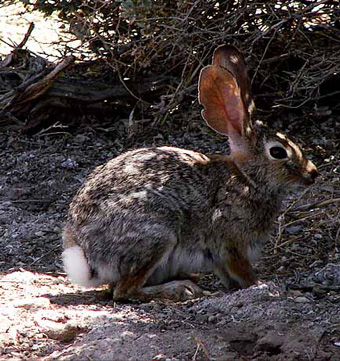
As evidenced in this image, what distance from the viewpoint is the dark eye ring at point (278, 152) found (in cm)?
528

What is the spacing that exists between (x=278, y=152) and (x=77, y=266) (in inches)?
51.2

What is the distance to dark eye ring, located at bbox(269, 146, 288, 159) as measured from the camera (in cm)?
528

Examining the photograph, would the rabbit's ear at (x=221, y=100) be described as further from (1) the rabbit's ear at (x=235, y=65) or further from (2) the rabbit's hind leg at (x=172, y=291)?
(2) the rabbit's hind leg at (x=172, y=291)

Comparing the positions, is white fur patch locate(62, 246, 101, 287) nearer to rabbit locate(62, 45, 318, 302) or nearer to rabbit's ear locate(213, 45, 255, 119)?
rabbit locate(62, 45, 318, 302)

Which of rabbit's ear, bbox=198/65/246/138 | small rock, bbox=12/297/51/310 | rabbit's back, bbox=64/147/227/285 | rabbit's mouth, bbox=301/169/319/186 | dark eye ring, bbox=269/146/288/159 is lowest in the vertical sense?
small rock, bbox=12/297/51/310

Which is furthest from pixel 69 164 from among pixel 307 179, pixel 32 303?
pixel 32 303

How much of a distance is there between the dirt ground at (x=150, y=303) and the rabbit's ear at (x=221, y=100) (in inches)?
30.6

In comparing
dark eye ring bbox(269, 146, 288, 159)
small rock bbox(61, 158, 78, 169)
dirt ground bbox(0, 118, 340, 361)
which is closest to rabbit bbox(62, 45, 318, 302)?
dark eye ring bbox(269, 146, 288, 159)

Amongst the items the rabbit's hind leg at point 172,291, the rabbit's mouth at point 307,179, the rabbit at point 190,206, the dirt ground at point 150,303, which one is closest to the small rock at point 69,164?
the dirt ground at point 150,303

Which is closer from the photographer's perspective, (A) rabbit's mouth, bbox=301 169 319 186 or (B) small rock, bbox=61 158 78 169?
(A) rabbit's mouth, bbox=301 169 319 186

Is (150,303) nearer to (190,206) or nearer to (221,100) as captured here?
(190,206)

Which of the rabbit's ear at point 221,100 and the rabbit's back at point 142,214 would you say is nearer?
the rabbit's back at point 142,214

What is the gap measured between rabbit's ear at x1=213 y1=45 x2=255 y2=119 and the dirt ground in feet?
2.87

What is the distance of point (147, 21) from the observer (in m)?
6.25
